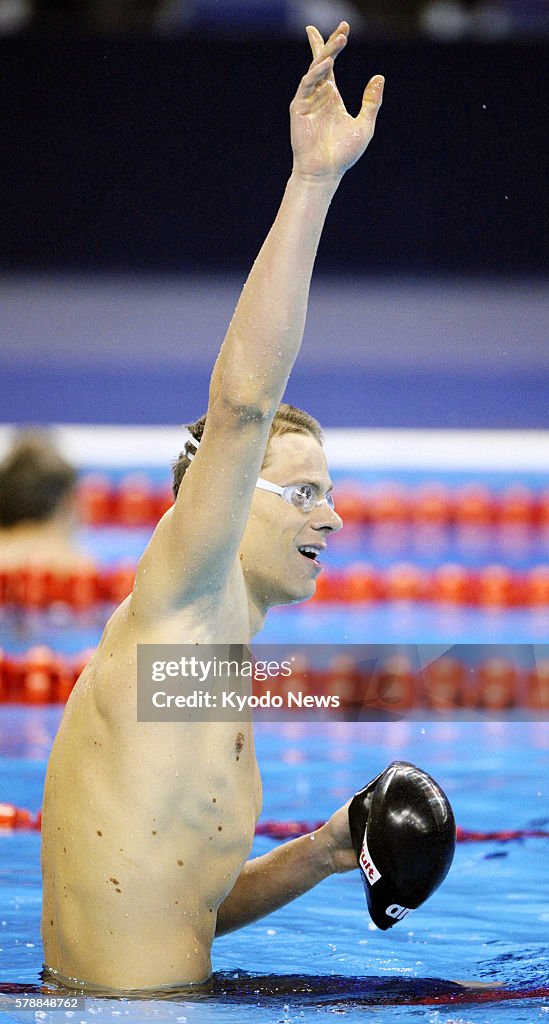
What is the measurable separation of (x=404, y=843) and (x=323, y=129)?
1.12 m

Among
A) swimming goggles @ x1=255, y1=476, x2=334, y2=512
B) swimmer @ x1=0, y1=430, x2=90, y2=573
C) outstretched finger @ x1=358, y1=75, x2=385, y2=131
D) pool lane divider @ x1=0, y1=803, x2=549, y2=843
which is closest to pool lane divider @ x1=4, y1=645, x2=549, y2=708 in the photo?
swimmer @ x1=0, y1=430, x2=90, y2=573

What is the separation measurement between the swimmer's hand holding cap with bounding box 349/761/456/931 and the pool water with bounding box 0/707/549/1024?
179 millimetres

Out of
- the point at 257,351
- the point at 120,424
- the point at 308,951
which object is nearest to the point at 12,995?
the point at 308,951

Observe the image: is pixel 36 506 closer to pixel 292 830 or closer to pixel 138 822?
pixel 292 830

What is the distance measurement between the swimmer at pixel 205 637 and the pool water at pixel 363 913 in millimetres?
138

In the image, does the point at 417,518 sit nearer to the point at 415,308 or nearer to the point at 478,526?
the point at 478,526

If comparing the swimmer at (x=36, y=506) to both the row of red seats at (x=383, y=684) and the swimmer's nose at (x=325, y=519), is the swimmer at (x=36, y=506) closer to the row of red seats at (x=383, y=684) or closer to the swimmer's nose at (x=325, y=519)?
the row of red seats at (x=383, y=684)

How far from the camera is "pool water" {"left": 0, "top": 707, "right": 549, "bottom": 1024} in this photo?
7.06 feet

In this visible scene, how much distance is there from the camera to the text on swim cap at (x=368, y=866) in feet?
7.13

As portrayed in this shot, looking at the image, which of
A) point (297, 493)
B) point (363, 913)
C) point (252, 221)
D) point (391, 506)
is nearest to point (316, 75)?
point (297, 493)

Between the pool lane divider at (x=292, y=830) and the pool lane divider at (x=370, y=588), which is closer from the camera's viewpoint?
the pool lane divider at (x=292, y=830)

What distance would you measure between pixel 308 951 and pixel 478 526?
17.5ft

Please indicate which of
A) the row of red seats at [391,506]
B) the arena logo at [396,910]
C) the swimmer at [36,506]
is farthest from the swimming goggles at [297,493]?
the row of red seats at [391,506]

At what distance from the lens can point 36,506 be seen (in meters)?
5.20
